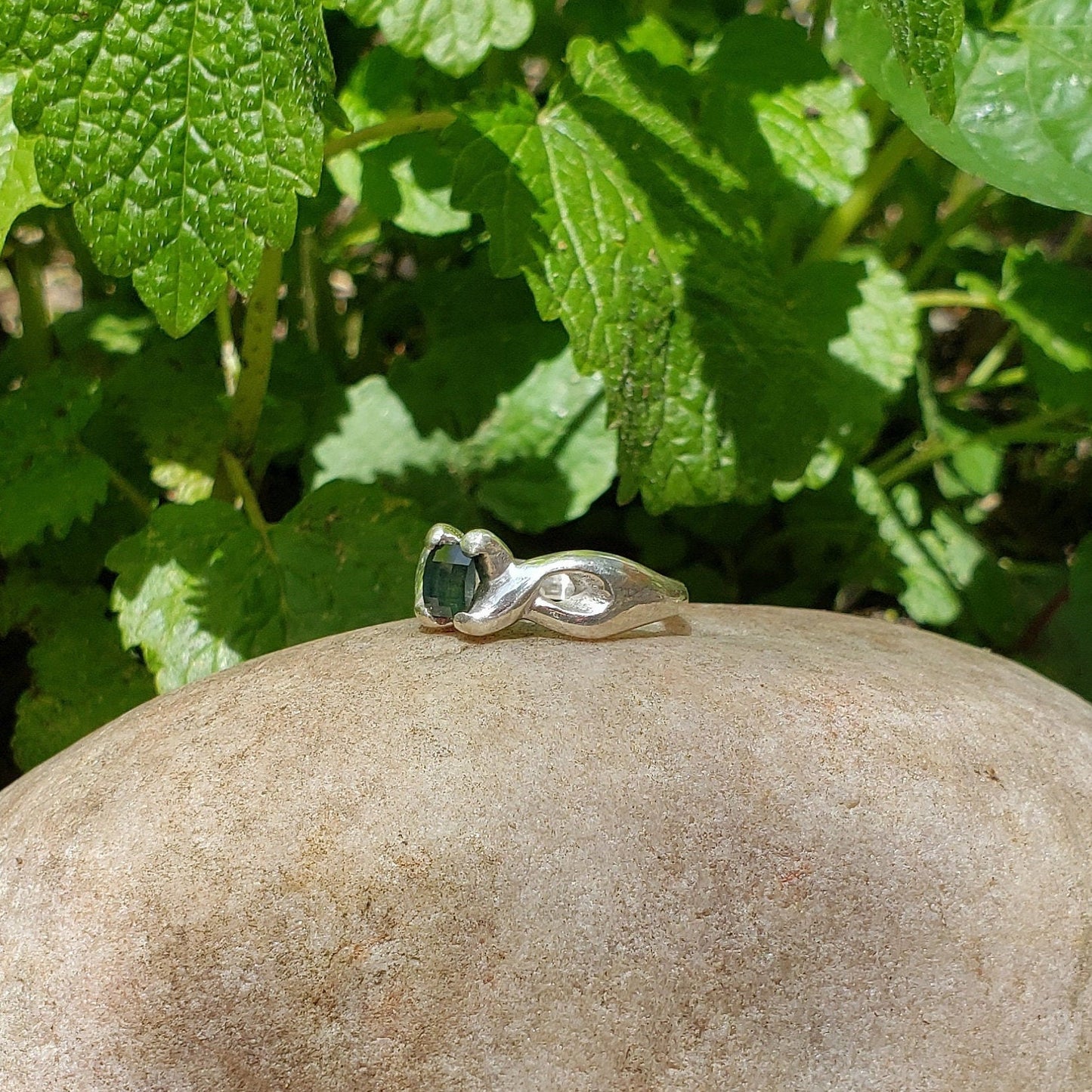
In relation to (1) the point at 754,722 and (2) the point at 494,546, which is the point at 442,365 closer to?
(2) the point at 494,546

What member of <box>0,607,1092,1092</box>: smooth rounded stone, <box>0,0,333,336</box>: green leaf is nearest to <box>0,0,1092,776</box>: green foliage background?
<box>0,0,333,336</box>: green leaf

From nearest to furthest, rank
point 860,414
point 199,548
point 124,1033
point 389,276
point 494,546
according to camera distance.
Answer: point 124,1033, point 494,546, point 199,548, point 860,414, point 389,276

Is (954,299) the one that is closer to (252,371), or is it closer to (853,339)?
(853,339)

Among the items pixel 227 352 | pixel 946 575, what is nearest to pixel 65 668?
pixel 227 352

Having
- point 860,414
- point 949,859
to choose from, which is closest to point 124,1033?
point 949,859

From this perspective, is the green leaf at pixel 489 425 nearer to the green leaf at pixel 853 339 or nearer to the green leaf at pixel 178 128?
the green leaf at pixel 853 339

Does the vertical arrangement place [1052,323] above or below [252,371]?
above

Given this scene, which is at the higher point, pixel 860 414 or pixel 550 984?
pixel 860 414
